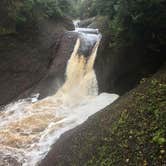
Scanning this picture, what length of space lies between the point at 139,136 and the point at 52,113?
640 cm

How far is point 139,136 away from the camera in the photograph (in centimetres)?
685

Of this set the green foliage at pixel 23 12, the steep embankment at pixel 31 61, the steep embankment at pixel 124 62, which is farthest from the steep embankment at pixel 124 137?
the green foliage at pixel 23 12

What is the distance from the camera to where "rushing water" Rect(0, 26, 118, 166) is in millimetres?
10133

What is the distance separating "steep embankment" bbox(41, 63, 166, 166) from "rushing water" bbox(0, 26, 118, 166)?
1179 millimetres

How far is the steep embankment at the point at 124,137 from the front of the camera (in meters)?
6.34

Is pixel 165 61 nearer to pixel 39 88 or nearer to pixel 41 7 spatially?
pixel 39 88

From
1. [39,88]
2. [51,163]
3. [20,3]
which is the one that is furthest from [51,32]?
[51,163]

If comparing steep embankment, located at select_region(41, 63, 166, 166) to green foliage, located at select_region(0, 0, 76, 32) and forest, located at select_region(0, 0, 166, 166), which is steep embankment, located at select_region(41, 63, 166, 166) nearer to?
forest, located at select_region(0, 0, 166, 166)

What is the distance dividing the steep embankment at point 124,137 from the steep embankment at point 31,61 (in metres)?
6.55

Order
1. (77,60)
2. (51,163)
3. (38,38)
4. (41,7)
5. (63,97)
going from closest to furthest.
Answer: (51,163) → (63,97) → (77,60) → (38,38) → (41,7)

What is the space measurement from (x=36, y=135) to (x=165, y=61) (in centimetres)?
566

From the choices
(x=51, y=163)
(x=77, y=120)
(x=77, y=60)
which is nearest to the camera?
(x=51, y=163)

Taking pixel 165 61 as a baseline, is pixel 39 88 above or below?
below

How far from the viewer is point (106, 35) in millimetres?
15219
